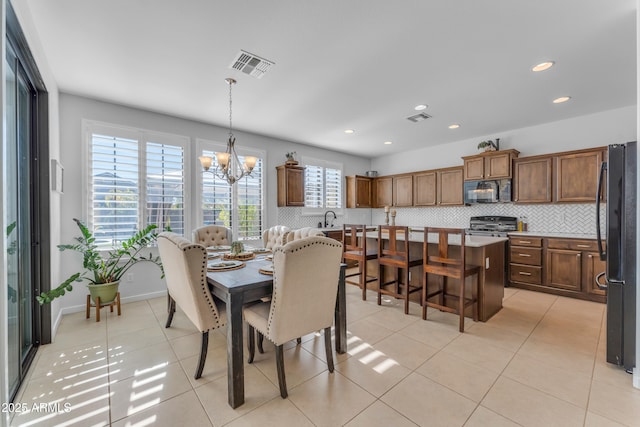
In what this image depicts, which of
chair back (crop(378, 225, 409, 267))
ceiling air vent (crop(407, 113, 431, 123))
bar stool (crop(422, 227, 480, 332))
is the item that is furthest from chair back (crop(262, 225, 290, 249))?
ceiling air vent (crop(407, 113, 431, 123))

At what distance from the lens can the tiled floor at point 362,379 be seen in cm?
168

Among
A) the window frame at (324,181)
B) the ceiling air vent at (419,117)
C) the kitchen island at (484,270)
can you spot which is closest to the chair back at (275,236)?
the kitchen island at (484,270)

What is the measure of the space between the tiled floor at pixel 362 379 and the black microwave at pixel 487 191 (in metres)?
2.33

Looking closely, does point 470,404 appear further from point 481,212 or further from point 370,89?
point 481,212

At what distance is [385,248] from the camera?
421 cm

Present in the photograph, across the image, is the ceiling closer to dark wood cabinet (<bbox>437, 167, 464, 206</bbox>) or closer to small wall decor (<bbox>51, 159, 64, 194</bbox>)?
small wall decor (<bbox>51, 159, 64, 194</bbox>)

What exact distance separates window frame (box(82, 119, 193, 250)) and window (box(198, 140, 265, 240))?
0.75 ft

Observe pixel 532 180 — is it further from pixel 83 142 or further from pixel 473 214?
pixel 83 142

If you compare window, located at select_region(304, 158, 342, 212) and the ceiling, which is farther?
window, located at select_region(304, 158, 342, 212)

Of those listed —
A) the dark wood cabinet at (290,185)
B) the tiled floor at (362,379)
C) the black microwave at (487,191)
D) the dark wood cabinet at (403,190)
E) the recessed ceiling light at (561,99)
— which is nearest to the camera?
the tiled floor at (362,379)

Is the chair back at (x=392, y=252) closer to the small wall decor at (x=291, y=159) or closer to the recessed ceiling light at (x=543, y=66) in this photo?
the recessed ceiling light at (x=543, y=66)

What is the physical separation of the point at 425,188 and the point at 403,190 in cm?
55

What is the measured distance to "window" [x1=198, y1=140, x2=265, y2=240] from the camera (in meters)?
4.43

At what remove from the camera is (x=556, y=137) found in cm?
444
